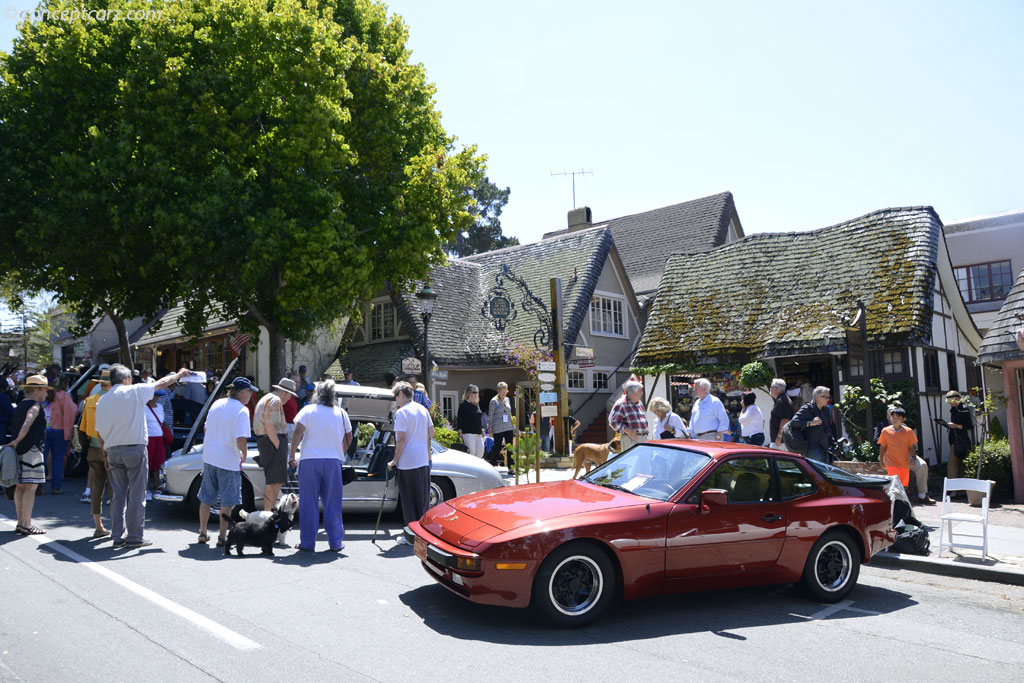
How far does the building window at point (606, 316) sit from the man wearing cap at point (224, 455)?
19.2 m

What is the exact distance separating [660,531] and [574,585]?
81 centimetres

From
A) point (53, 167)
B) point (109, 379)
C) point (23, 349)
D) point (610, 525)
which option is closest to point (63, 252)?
point (53, 167)

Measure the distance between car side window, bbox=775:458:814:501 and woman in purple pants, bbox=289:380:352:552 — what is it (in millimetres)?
4520

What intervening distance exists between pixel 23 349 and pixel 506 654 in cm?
5685

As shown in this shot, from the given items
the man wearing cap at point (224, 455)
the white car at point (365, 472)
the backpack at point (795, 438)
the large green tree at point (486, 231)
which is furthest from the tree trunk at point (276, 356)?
the large green tree at point (486, 231)

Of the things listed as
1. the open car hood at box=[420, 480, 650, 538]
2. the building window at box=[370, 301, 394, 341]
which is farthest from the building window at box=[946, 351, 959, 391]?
the building window at box=[370, 301, 394, 341]

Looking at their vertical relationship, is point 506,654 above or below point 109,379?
below

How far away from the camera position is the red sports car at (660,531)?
5707mm

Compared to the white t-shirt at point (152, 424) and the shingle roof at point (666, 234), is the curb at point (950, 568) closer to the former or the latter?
the white t-shirt at point (152, 424)

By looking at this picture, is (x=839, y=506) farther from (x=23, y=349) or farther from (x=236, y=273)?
(x=23, y=349)

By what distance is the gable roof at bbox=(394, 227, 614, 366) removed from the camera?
25219 millimetres

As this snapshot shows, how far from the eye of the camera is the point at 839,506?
697 cm

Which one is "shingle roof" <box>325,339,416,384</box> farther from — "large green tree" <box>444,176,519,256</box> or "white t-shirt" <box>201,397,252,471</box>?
"large green tree" <box>444,176,519,256</box>

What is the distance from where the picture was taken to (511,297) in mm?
27750
